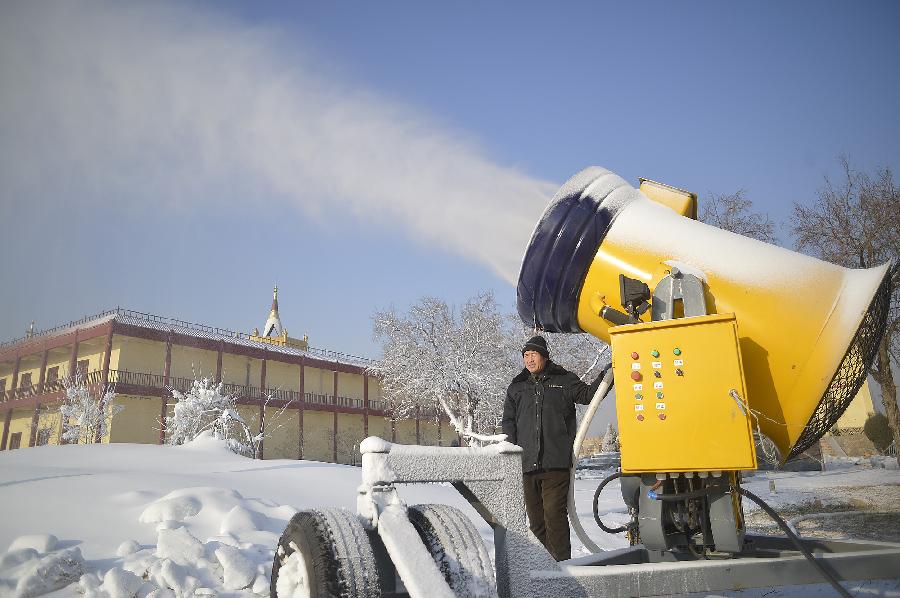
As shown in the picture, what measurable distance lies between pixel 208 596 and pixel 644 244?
12.5 ft

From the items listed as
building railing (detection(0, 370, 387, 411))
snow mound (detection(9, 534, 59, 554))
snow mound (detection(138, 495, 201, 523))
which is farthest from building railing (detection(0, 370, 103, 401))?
snow mound (detection(9, 534, 59, 554))

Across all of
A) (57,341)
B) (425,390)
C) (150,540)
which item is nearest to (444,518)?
(150,540)

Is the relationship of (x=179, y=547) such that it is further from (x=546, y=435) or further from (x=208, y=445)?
(x=208, y=445)

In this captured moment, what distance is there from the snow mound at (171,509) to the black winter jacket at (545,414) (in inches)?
144

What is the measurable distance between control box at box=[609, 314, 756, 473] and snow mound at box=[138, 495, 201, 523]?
193 inches

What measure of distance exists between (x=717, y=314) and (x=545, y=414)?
175cm

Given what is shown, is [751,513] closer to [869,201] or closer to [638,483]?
[638,483]

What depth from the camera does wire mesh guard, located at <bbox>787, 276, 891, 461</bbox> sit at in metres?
2.89

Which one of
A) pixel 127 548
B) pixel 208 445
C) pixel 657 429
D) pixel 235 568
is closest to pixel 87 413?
pixel 208 445

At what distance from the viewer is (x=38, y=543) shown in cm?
467

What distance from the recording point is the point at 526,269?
3807 millimetres

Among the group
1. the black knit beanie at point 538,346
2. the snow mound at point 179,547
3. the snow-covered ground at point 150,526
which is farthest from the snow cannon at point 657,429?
the snow mound at point 179,547

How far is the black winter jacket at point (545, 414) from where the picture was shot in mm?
4109

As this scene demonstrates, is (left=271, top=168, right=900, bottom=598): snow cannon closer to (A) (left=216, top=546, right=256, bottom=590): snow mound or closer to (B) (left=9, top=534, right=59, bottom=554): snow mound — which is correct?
(A) (left=216, top=546, right=256, bottom=590): snow mound
